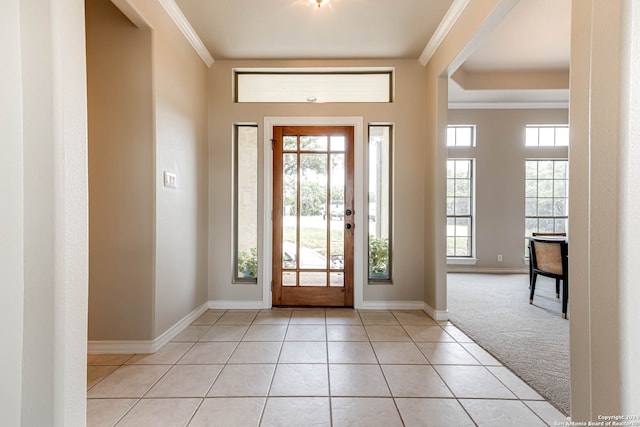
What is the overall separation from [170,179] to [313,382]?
1882 mm

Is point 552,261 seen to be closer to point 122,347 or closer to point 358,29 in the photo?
point 358,29

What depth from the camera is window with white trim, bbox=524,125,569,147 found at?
5609 mm

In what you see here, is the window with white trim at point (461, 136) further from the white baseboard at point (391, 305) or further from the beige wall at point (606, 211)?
the beige wall at point (606, 211)

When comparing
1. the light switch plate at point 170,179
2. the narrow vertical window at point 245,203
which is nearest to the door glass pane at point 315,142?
the narrow vertical window at point 245,203

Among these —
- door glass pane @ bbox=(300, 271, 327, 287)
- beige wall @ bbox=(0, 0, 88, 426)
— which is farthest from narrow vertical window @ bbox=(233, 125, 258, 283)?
beige wall @ bbox=(0, 0, 88, 426)

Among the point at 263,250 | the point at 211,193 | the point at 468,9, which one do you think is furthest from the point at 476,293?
the point at 211,193

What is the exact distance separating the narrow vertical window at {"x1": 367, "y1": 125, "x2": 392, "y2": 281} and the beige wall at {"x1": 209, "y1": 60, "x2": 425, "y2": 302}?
0.12 m

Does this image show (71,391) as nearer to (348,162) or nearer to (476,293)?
(348,162)

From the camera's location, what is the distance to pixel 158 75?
2385 millimetres

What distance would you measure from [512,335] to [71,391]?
302 centimetres

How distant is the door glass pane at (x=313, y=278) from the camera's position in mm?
3492

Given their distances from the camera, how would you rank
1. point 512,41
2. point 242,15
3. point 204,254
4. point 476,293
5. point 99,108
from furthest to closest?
1. point 476,293
2. point 512,41
3. point 204,254
4. point 242,15
5. point 99,108

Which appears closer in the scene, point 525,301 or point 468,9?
point 468,9

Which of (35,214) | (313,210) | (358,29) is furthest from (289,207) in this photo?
(35,214)
